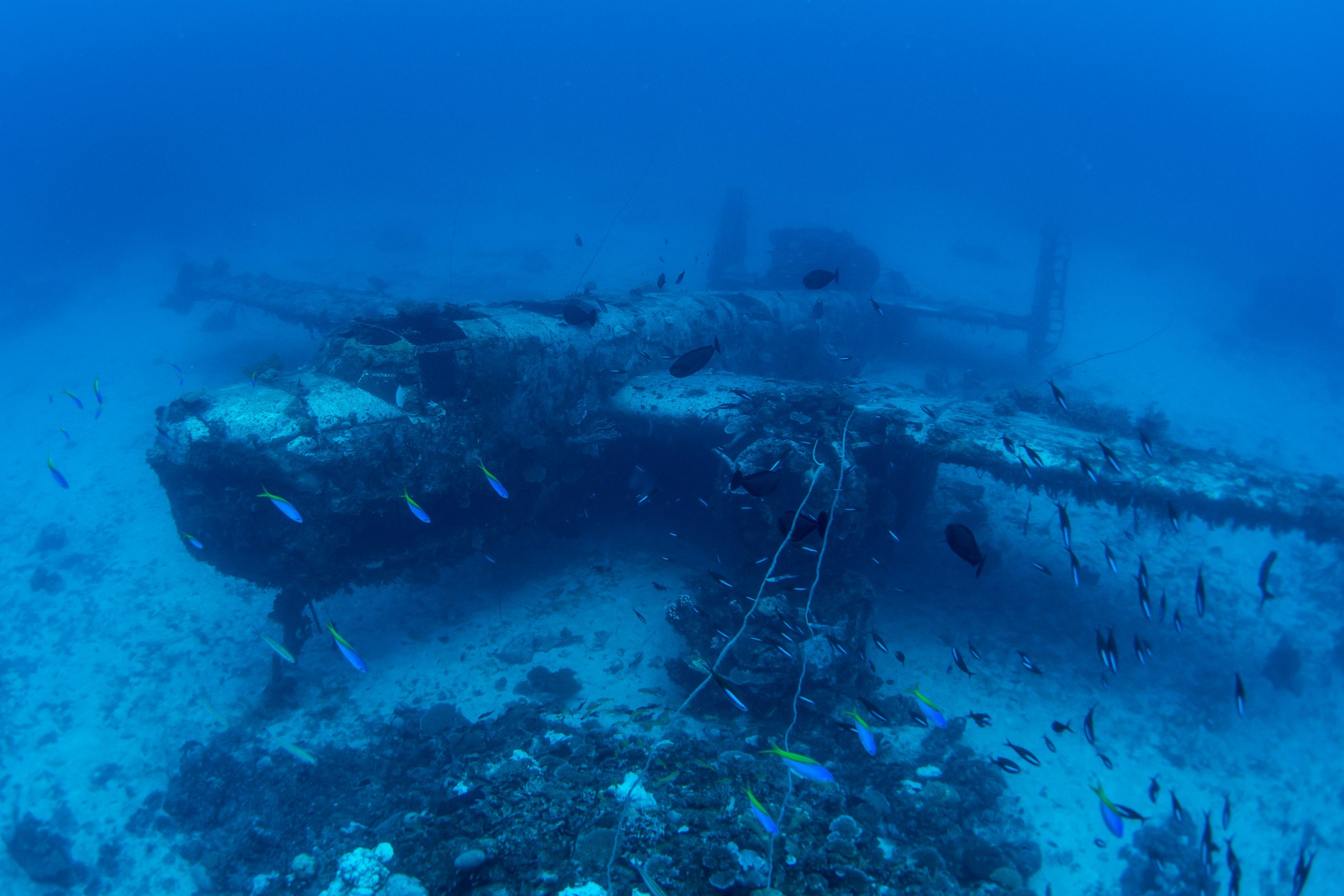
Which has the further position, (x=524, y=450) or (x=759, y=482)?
(x=524, y=450)

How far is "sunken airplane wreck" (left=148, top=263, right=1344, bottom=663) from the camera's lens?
5980 mm

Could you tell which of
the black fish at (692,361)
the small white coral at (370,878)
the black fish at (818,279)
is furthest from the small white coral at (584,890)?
the black fish at (818,279)

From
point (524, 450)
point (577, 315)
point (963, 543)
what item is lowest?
point (524, 450)

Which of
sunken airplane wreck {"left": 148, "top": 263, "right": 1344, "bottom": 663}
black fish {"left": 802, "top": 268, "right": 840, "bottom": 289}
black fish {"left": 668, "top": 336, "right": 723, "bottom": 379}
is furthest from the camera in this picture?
sunken airplane wreck {"left": 148, "top": 263, "right": 1344, "bottom": 663}

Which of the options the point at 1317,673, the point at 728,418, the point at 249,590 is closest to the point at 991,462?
the point at 728,418

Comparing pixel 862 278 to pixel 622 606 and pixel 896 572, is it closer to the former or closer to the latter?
pixel 896 572

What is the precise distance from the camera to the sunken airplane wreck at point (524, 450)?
5980 millimetres

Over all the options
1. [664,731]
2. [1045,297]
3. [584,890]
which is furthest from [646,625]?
[1045,297]

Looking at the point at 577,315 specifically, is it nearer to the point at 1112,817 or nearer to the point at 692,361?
the point at 692,361

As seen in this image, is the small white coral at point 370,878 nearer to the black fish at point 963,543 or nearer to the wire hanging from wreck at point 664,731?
the wire hanging from wreck at point 664,731

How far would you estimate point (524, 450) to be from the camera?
7766 mm

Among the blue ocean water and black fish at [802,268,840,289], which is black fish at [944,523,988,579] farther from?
black fish at [802,268,840,289]

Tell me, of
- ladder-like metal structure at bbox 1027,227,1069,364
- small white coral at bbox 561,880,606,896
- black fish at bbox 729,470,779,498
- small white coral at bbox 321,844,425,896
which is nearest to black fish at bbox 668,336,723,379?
black fish at bbox 729,470,779,498

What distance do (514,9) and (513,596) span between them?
219668mm
